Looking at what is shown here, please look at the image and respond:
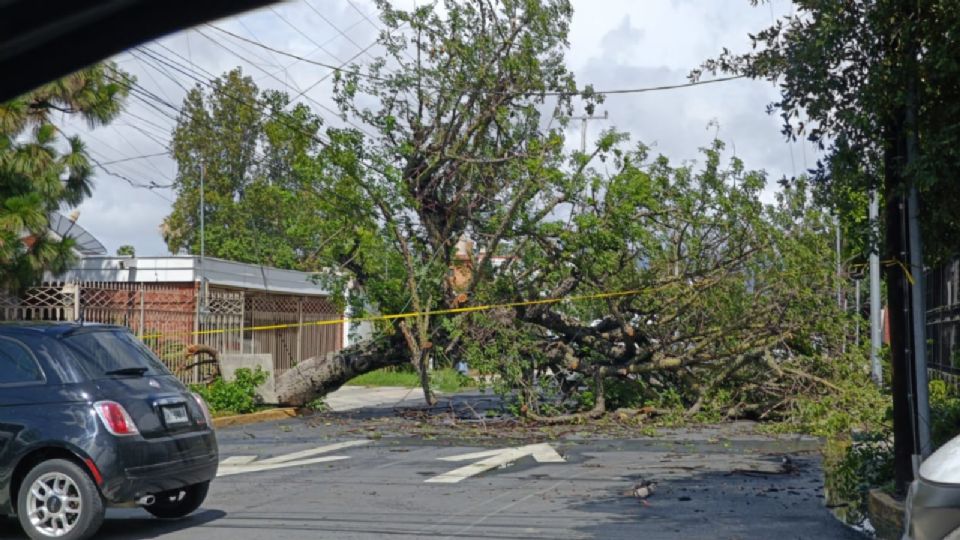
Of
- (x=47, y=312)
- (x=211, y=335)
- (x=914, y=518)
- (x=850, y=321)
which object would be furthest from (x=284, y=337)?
(x=914, y=518)

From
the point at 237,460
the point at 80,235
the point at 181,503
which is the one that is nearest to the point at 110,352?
the point at 181,503

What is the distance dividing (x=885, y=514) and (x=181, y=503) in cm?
559

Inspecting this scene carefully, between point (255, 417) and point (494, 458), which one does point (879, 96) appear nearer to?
point (494, 458)

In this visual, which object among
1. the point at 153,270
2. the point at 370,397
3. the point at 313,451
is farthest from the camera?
the point at 370,397

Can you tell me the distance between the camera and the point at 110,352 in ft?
29.7

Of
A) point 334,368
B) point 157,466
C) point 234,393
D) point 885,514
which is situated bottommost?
point 885,514

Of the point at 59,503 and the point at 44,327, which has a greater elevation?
the point at 44,327

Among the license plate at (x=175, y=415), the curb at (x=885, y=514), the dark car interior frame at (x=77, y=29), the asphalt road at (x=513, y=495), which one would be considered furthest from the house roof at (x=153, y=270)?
the dark car interior frame at (x=77, y=29)

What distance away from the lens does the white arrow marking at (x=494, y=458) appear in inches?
476

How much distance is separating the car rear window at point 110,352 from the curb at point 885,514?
575 cm

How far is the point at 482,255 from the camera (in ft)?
64.5

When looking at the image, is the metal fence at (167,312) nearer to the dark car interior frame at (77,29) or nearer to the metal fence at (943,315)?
the metal fence at (943,315)

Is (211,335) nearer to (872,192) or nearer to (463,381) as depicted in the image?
(463,381)

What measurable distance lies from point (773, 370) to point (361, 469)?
794cm
